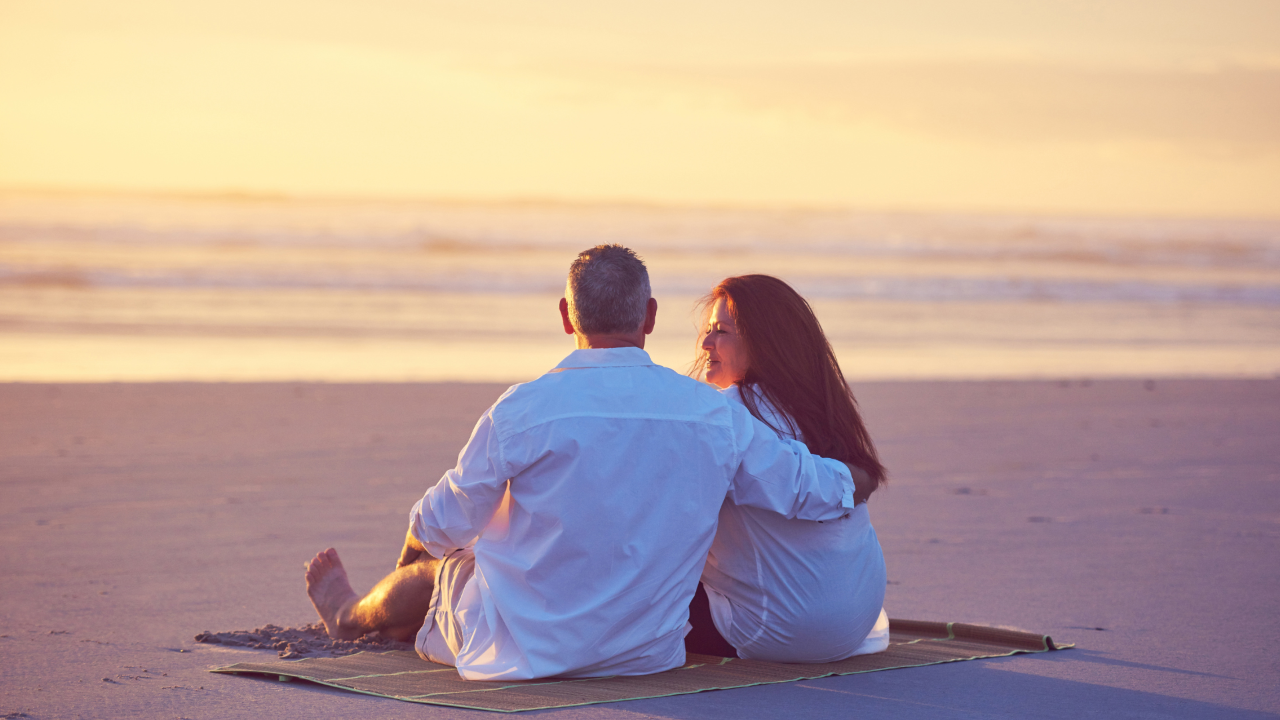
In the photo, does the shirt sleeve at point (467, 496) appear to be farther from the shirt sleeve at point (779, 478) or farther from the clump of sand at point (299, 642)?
the clump of sand at point (299, 642)

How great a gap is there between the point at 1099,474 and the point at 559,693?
17.8 ft

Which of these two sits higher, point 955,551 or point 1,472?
point 1,472

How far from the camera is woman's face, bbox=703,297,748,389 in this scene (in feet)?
13.1

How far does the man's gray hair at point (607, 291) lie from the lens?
3498mm

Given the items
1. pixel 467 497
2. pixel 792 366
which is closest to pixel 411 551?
pixel 467 497

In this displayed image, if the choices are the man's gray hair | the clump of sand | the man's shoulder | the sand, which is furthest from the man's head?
the clump of sand

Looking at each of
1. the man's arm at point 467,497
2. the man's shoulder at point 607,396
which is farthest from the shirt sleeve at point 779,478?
the man's arm at point 467,497

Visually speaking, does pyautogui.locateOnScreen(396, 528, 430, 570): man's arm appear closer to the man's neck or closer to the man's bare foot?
the man's bare foot

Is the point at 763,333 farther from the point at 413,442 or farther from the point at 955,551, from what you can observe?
the point at 413,442

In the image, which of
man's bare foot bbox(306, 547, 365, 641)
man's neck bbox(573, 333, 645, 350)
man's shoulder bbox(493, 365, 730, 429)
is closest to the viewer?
man's shoulder bbox(493, 365, 730, 429)

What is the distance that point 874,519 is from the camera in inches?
274

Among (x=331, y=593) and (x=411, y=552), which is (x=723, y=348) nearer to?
(x=411, y=552)

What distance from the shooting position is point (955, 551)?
615cm

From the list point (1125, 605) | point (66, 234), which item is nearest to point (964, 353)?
point (1125, 605)
